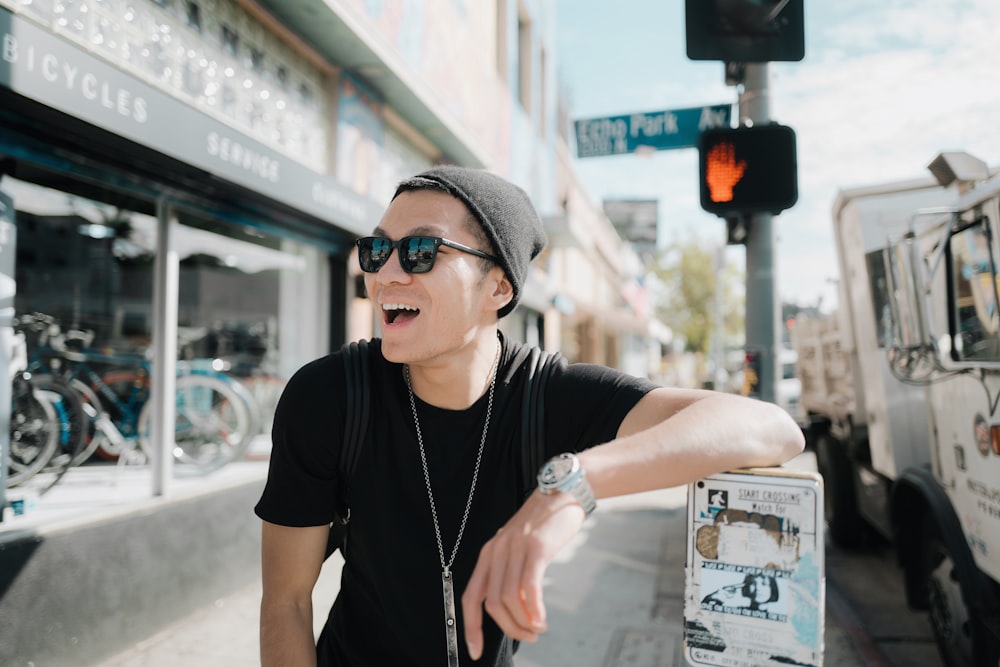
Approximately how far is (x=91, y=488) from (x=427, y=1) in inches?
265

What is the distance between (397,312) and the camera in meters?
1.78

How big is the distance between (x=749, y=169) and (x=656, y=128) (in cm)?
173

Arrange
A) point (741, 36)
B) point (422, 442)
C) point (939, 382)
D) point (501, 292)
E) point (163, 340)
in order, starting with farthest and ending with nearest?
point (163, 340), point (939, 382), point (741, 36), point (501, 292), point (422, 442)

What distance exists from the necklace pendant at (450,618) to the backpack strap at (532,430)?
26 cm

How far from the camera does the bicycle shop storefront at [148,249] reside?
12.0 feet

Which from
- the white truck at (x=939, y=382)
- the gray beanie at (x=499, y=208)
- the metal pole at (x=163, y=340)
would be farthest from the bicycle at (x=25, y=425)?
the white truck at (x=939, y=382)

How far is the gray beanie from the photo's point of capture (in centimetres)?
172

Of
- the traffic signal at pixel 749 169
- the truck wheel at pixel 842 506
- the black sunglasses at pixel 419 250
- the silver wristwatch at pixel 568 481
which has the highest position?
the traffic signal at pixel 749 169

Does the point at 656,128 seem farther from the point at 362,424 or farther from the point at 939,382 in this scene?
the point at 362,424

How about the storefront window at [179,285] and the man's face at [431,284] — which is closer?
the man's face at [431,284]

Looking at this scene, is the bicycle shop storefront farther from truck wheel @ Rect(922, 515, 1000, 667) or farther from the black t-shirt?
truck wheel @ Rect(922, 515, 1000, 667)

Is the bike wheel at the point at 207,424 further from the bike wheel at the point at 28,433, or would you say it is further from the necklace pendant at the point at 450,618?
the necklace pendant at the point at 450,618

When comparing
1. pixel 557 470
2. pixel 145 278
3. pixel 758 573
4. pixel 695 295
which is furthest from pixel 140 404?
pixel 695 295

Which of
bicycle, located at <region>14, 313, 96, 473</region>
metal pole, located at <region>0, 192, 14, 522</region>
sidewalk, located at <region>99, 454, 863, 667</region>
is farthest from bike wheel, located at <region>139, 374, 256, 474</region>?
metal pole, located at <region>0, 192, 14, 522</region>
